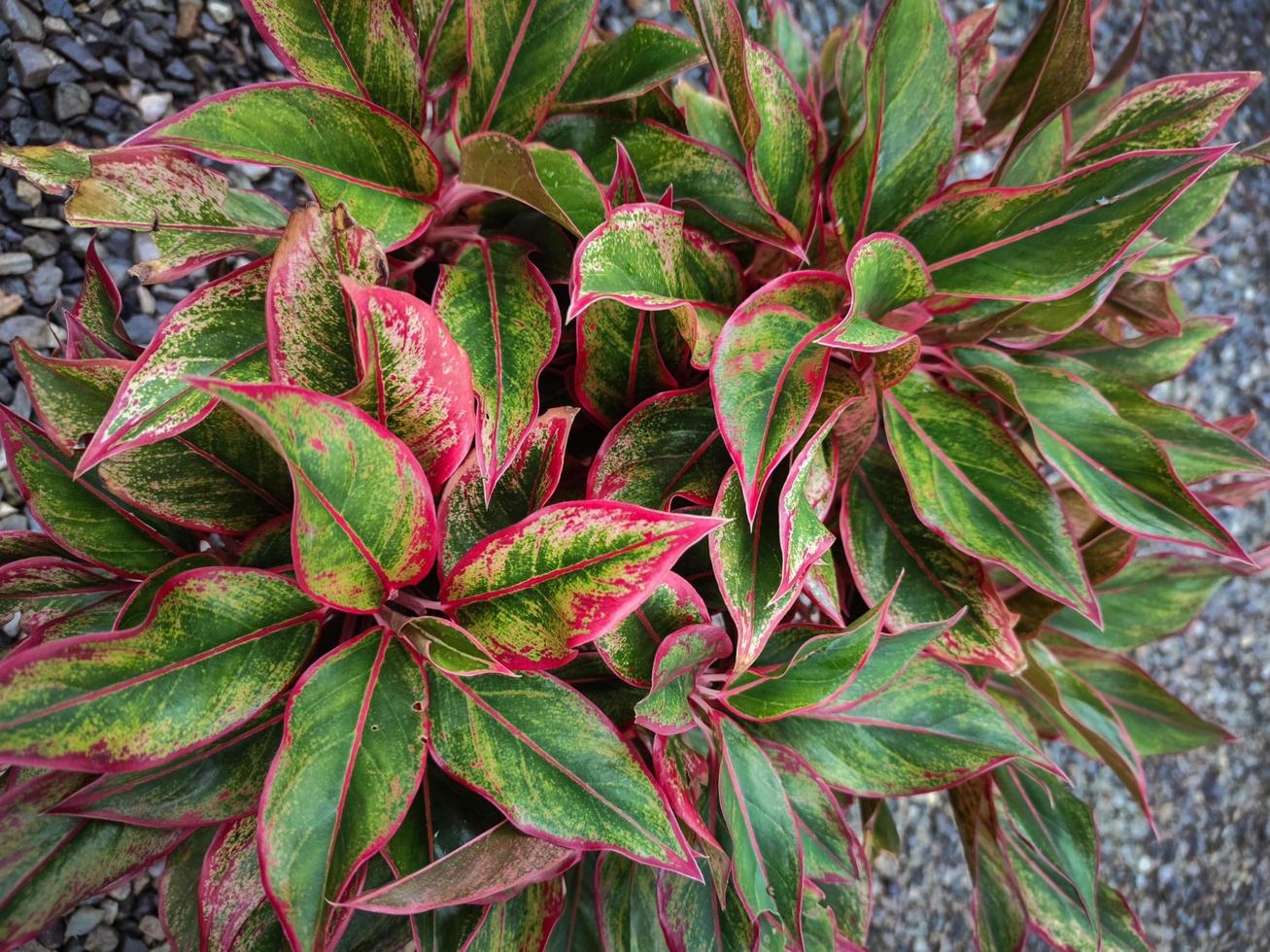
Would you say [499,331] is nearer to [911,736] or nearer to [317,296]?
[317,296]

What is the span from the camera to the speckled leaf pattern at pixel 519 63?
0.76m

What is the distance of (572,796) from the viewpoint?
0.60m

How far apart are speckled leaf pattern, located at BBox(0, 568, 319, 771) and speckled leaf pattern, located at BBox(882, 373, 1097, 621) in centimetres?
49

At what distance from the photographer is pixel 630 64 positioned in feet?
2.66

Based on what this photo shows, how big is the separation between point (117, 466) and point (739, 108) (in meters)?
0.54

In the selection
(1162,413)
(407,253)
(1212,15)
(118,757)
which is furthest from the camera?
(1212,15)

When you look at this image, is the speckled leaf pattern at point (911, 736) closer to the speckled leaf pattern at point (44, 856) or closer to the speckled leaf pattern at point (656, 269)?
the speckled leaf pattern at point (656, 269)

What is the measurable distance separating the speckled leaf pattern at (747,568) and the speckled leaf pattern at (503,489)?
124 mm

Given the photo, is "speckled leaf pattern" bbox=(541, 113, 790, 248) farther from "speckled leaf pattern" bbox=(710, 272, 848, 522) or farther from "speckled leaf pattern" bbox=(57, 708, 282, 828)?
"speckled leaf pattern" bbox=(57, 708, 282, 828)

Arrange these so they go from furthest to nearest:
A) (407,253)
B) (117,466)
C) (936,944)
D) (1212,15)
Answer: (1212,15)
(936,944)
(407,253)
(117,466)

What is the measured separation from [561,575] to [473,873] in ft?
0.67

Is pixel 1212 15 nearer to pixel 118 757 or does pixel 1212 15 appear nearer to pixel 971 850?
pixel 971 850

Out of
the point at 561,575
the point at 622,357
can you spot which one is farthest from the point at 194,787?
the point at 622,357

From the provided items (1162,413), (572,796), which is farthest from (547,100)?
(1162,413)
